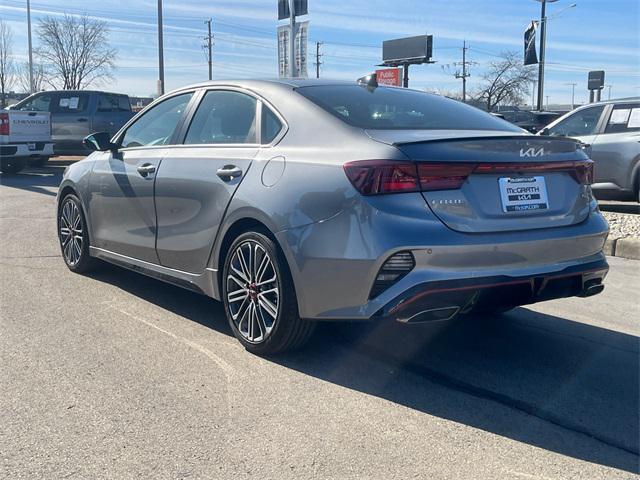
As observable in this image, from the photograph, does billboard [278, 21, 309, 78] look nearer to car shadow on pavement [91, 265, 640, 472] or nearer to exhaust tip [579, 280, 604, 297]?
car shadow on pavement [91, 265, 640, 472]

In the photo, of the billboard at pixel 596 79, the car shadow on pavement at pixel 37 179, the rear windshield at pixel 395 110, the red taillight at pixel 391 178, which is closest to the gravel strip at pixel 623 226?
the rear windshield at pixel 395 110

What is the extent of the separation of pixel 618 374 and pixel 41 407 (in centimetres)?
313

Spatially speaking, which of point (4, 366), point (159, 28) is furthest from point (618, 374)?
point (159, 28)

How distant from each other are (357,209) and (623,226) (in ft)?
19.3

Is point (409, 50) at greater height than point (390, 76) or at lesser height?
greater

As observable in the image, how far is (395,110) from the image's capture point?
4262 millimetres

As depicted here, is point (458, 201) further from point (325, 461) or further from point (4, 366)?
point (4, 366)

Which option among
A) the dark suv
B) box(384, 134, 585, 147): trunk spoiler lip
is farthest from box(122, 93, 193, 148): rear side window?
the dark suv

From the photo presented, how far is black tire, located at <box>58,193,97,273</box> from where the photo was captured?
233 inches

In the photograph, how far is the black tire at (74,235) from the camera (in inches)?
233

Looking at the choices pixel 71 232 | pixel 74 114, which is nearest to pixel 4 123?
pixel 74 114

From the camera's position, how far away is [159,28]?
2434 cm

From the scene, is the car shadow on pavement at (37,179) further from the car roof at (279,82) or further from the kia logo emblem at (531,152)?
the kia logo emblem at (531,152)

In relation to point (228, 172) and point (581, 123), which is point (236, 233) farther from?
point (581, 123)
